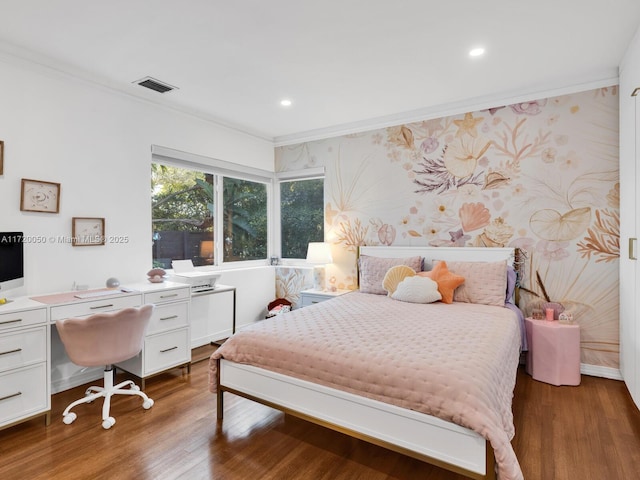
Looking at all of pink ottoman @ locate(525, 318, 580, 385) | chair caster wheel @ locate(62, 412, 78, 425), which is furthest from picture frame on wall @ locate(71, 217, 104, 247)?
pink ottoman @ locate(525, 318, 580, 385)

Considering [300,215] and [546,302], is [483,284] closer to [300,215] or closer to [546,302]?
[546,302]

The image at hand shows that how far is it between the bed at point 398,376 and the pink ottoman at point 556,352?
403 millimetres

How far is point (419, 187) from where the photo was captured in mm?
3922

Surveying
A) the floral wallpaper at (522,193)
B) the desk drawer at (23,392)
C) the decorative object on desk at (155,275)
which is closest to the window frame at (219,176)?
the decorative object on desk at (155,275)

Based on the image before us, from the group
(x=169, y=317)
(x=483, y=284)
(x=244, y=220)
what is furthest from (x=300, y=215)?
(x=483, y=284)

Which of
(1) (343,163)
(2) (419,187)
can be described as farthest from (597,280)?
(1) (343,163)

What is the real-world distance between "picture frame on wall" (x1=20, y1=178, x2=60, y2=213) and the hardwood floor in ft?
4.79

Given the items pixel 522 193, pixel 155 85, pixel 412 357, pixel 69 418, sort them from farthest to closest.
Result: pixel 522 193 < pixel 155 85 < pixel 69 418 < pixel 412 357

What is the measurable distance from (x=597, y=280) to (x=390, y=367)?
8.13 ft

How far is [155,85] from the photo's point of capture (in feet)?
10.4

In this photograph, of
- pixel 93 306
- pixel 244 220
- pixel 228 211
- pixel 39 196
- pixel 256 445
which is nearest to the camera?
pixel 256 445

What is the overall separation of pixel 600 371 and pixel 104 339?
3941 millimetres

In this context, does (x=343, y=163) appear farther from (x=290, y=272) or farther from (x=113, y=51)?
(x=113, y=51)

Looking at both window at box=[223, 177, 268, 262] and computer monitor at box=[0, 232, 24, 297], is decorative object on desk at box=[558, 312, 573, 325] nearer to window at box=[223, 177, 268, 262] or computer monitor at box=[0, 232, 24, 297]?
window at box=[223, 177, 268, 262]
